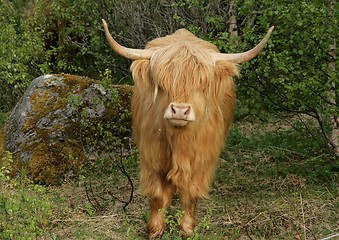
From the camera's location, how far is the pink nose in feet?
16.6

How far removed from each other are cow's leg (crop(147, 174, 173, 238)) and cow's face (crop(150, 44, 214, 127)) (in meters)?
0.78

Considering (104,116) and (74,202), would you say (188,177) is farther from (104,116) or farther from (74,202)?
(104,116)

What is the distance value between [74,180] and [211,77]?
9.02ft

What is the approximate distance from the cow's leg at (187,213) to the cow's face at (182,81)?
799mm

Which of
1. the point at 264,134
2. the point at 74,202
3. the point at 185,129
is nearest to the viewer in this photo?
the point at 185,129

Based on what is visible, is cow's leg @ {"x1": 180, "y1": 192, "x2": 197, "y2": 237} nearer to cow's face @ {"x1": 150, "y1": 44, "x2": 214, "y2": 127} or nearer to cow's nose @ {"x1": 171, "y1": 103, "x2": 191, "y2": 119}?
cow's face @ {"x1": 150, "y1": 44, "x2": 214, "y2": 127}

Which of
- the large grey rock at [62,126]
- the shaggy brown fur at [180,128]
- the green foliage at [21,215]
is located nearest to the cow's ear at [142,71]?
the shaggy brown fur at [180,128]

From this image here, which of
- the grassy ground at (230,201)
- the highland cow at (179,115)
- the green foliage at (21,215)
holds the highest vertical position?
the highland cow at (179,115)

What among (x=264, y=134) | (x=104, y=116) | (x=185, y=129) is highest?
(x=185, y=129)

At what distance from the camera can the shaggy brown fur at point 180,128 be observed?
17.6ft

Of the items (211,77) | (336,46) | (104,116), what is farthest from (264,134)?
(211,77)

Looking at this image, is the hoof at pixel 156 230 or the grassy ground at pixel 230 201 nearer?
the grassy ground at pixel 230 201

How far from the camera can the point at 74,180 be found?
764cm

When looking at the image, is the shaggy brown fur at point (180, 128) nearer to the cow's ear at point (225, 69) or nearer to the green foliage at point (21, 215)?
the cow's ear at point (225, 69)
